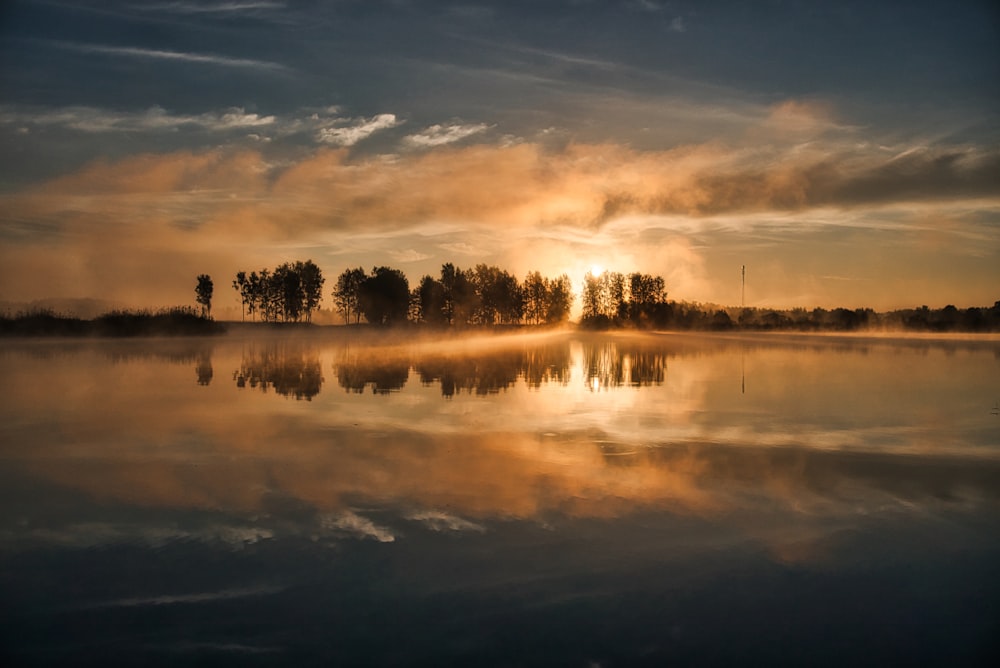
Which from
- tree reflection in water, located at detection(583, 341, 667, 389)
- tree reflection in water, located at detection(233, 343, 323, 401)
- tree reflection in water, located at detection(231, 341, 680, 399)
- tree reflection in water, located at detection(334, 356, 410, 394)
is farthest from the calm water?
tree reflection in water, located at detection(583, 341, 667, 389)

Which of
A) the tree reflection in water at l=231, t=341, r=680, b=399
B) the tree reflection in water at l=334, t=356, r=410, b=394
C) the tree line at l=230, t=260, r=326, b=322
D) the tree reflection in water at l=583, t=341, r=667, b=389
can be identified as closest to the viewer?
the tree reflection in water at l=334, t=356, r=410, b=394

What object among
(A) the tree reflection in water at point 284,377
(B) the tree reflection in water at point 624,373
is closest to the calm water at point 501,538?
(A) the tree reflection in water at point 284,377

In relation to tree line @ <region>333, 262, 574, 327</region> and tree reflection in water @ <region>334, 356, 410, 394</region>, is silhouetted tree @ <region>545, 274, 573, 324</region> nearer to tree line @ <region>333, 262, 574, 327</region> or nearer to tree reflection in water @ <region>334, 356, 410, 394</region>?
tree line @ <region>333, 262, 574, 327</region>

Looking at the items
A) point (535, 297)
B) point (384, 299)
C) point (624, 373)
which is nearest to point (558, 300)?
point (535, 297)

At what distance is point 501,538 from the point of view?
26.1 feet

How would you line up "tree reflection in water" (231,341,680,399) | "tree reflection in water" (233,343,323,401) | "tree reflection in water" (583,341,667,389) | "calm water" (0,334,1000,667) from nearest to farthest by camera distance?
"calm water" (0,334,1000,667), "tree reflection in water" (233,343,323,401), "tree reflection in water" (231,341,680,399), "tree reflection in water" (583,341,667,389)

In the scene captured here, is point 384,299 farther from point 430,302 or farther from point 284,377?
point 284,377

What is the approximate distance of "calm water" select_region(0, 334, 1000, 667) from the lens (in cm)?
583

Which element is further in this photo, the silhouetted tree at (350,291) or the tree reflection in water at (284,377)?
the silhouetted tree at (350,291)

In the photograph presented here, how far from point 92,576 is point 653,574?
5458mm

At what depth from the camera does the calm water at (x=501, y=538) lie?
19.1 feet

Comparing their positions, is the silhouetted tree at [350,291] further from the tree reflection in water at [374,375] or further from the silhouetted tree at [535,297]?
the tree reflection in water at [374,375]

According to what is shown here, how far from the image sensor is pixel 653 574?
6957mm

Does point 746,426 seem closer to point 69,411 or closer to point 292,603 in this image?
point 292,603
